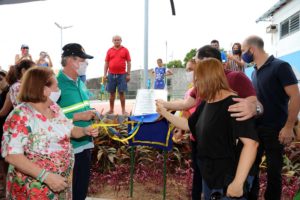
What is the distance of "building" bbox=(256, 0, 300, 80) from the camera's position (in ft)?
68.0

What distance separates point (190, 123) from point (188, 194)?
250 centimetres

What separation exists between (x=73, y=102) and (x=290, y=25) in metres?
21.5

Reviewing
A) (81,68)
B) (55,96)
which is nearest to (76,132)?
(55,96)

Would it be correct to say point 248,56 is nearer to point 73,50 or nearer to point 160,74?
point 73,50

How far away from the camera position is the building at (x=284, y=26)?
2072cm

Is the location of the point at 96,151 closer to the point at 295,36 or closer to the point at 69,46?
the point at 69,46

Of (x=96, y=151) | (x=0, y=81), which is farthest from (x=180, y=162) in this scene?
(x=0, y=81)

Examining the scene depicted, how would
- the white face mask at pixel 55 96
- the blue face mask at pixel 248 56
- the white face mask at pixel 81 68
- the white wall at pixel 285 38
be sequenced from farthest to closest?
the white wall at pixel 285 38
the blue face mask at pixel 248 56
the white face mask at pixel 81 68
the white face mask at pixel 55 96

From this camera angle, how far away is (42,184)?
2285 mm

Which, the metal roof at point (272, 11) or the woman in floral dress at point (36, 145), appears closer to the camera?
the woman in floral dress at point (36, 145)

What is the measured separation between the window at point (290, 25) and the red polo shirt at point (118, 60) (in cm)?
1625

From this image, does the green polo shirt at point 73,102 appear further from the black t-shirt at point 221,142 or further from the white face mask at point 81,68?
the black t-shirt at point 221,142

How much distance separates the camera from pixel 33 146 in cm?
225

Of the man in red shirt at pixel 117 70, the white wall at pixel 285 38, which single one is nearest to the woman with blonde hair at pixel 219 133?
the man in red shirt at pixel 117 70
